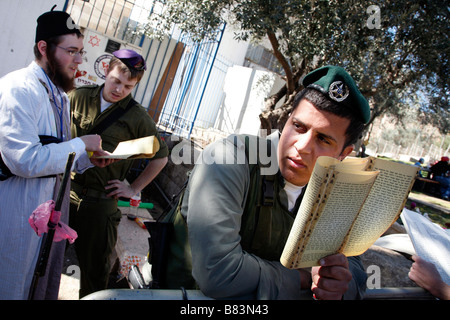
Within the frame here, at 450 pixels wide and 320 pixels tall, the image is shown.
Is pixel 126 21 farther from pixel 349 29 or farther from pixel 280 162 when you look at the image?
pixel 280 162

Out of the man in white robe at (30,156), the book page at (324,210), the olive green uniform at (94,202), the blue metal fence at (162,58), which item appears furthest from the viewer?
the blue metal fence at (162,58)

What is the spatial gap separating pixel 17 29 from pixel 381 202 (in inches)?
237

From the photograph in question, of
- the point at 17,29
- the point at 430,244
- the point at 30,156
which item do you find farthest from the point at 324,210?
the point at 17,29

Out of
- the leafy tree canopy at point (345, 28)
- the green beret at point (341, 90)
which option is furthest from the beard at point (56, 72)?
the leafy tree canopy at point (345, 28)

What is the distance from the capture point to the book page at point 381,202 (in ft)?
4.02

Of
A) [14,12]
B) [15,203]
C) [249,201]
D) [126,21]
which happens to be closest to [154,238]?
[249,201]

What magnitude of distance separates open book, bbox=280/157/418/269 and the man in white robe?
1441 millimetres

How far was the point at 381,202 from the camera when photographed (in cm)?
126

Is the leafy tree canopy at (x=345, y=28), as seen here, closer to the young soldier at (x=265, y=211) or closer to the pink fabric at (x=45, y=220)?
the young soldier at (x=265, y=211)

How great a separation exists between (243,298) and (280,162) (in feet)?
1.95

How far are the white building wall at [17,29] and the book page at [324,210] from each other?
19.2 ft

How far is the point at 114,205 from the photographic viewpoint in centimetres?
282

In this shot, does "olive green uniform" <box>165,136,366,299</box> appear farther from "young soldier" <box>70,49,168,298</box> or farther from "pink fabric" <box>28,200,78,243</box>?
"young soldier" <box>70,49,168,298</box>

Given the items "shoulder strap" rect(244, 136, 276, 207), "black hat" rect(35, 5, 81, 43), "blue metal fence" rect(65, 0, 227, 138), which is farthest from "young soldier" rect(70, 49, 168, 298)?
"blue metal fence" rect(65, 0, 227, 138)
